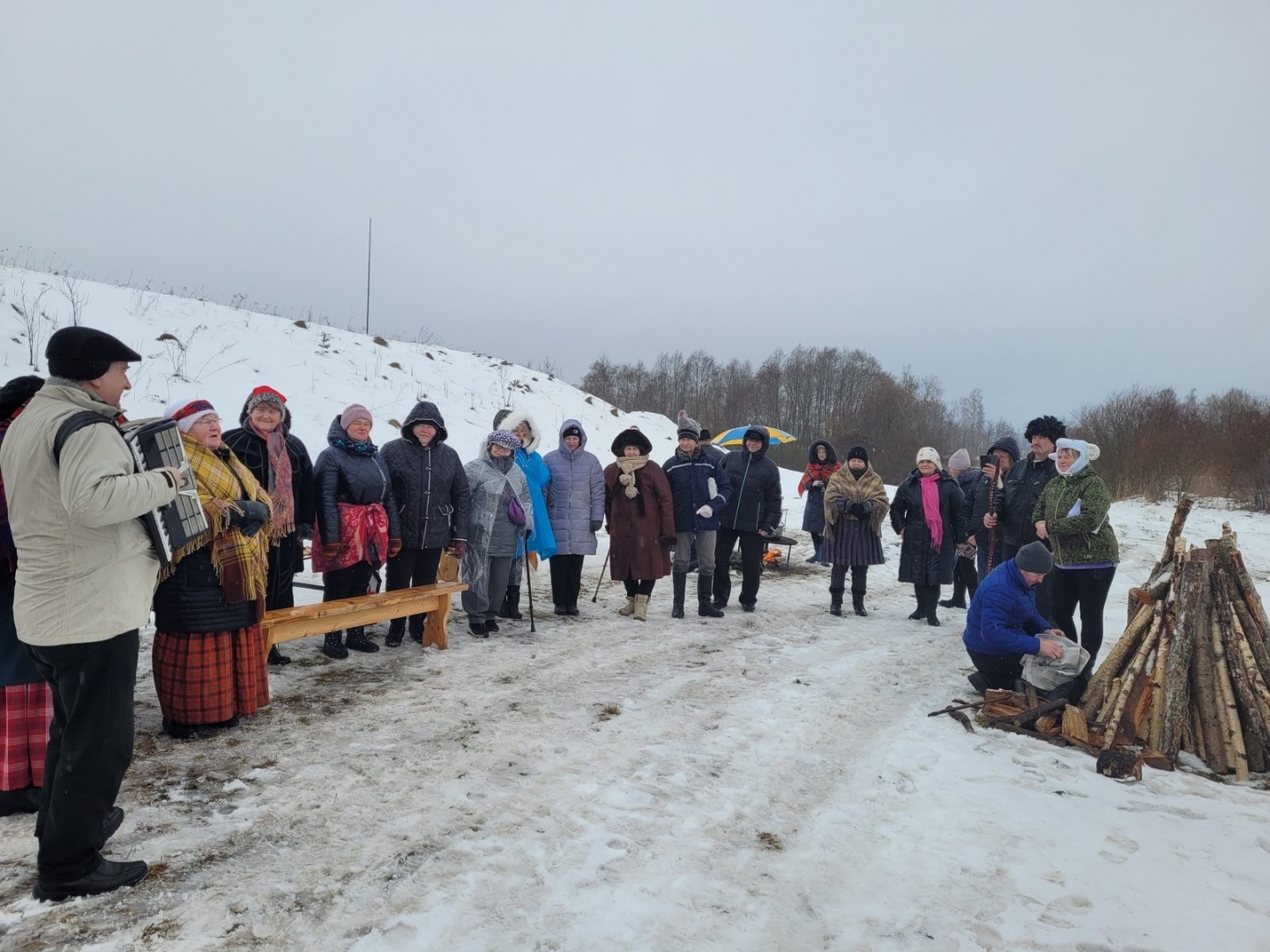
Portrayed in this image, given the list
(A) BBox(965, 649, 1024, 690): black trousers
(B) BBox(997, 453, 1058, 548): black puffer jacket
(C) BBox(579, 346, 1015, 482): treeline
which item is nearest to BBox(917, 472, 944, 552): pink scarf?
(B) BBox(997, 453, 1058, 548): black puffer jacket

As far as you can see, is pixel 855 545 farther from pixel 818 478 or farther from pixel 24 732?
pixel 24 732

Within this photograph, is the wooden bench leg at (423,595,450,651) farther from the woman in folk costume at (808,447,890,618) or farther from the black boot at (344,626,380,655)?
the woman in folk costume at (808,447,890,618)

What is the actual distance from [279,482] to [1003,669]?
513 cm

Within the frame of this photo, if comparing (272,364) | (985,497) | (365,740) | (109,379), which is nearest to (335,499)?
(365,740)

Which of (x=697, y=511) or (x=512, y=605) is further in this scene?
(x=697, y=511)

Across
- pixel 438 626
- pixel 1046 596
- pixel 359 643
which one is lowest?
pixel 359 643

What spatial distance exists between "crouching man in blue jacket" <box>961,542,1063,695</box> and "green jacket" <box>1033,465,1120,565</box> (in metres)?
0.51

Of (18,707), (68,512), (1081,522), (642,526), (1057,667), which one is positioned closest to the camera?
(68,512)

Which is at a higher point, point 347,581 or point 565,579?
point 347,581

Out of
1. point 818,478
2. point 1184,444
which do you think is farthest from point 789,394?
point 818,478

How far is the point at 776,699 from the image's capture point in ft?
16.0

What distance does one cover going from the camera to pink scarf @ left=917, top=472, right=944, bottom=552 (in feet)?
25.1

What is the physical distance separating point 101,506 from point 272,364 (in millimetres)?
13907

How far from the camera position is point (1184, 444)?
24.0 m
